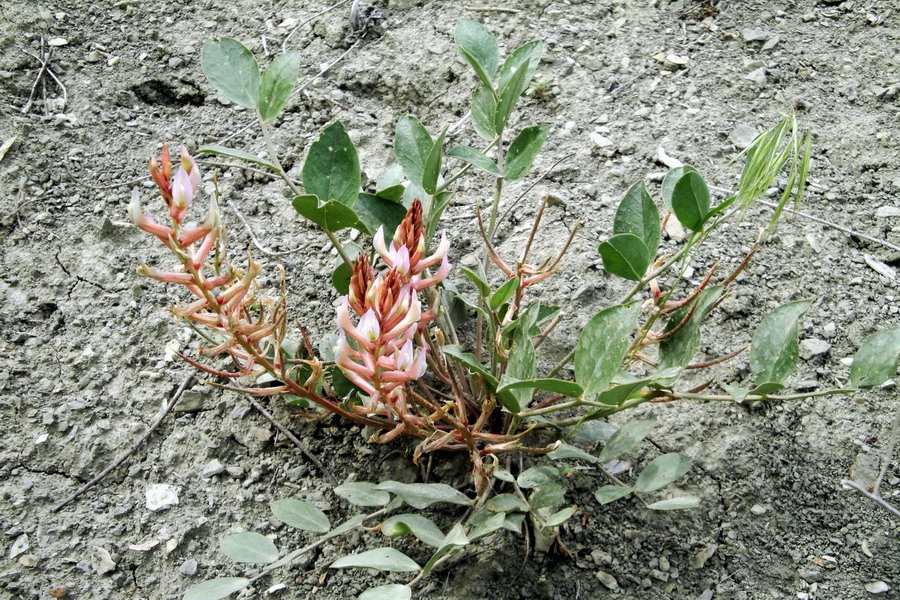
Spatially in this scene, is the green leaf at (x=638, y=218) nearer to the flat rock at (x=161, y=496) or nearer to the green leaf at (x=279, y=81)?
A: the green leaf at (x=279, y=81)

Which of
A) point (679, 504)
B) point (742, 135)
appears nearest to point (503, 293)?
point (679, 504)

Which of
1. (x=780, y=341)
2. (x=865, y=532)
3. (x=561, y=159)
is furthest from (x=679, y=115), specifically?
(x=865, y=532)

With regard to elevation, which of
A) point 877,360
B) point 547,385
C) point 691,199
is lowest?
point 877,360

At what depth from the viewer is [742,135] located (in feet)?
6.36

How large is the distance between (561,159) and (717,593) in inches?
39.5

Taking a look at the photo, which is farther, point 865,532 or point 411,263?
point 865,532

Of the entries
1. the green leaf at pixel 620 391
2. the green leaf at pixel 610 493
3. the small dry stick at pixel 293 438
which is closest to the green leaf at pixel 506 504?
the green leaf at pixel 610 493

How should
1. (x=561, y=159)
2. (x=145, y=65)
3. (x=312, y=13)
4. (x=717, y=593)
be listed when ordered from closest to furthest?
(x=717, y=593)
(x=561, y=159)
(x=145, y=65)
(x=312, y=13)

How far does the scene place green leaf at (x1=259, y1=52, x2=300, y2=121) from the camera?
4.17 ft

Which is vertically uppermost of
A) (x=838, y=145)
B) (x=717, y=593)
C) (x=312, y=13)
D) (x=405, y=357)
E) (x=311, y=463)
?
(x=312, y=13)

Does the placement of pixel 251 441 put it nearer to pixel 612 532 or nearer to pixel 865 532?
pixel 612 532

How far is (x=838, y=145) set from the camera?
1.93 metres

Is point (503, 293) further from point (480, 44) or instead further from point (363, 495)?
point (480, 44)

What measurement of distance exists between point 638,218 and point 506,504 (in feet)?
1.60
